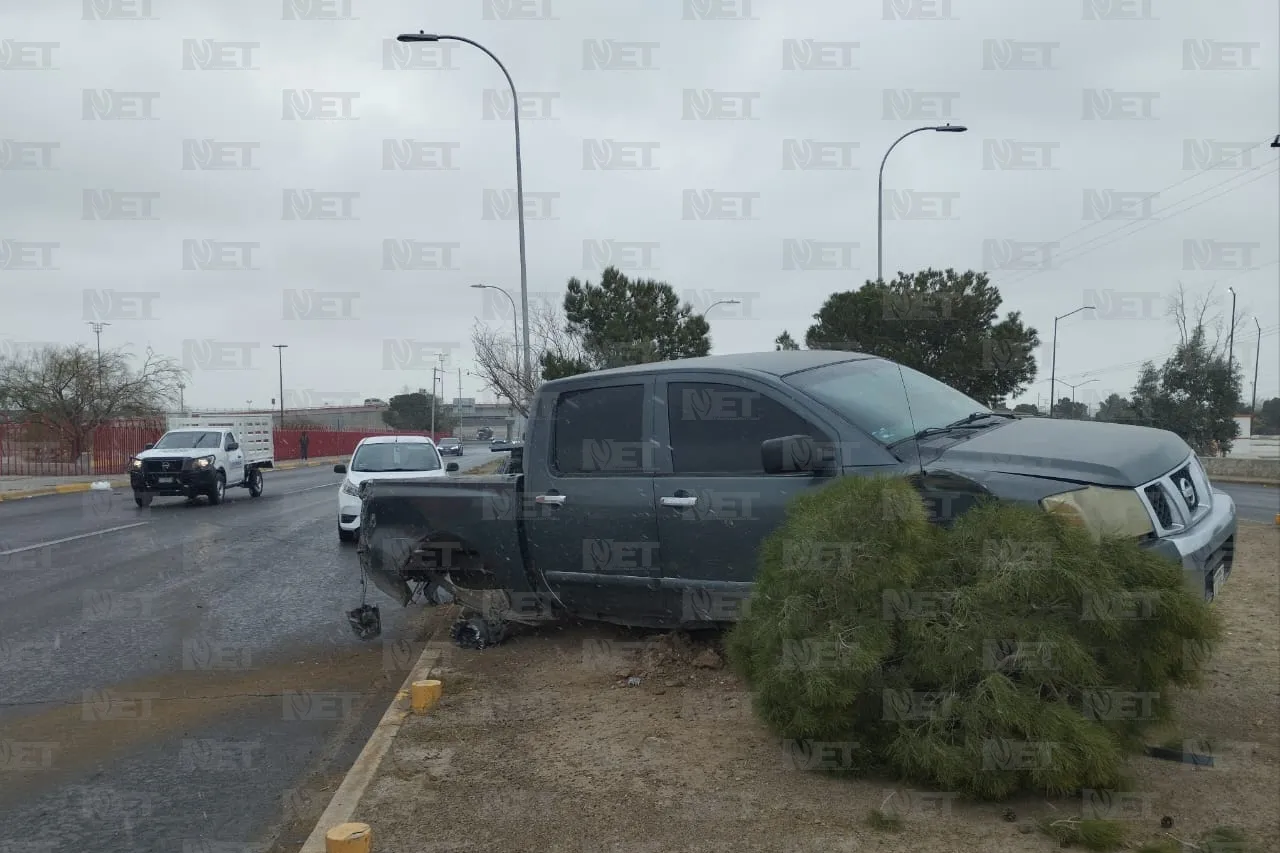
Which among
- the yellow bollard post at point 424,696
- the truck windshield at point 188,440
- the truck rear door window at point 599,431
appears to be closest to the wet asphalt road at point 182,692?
the yellow bollard post at point 424,696

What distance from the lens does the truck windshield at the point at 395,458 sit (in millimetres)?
14734

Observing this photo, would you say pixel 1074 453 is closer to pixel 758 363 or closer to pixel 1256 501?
pixel 758 363

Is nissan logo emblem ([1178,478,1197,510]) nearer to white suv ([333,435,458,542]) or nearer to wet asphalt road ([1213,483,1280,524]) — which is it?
wet asphalt road ([1213,483,1280,524])

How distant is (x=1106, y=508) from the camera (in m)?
4.14

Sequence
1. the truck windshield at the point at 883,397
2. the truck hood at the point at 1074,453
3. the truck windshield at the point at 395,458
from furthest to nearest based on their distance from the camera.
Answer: the truck windshield at the point at 395,458, the truck windshield at the point at 883,397, the truck hood at the point at 1074,453

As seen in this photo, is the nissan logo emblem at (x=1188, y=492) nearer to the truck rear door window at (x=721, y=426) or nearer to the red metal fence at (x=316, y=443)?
the truck rear door window at (x=721, y=426)

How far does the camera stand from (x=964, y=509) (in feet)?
14.0

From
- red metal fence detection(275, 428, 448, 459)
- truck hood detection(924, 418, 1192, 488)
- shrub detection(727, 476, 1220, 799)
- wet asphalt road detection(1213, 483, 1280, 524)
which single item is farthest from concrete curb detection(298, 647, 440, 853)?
red metal fence detection(275, 428, 448, 459)

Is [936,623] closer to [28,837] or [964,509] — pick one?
[964,509]

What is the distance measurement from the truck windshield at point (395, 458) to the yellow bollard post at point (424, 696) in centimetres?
957

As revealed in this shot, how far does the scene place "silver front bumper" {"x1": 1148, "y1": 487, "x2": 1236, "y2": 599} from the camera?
4129 millimetres

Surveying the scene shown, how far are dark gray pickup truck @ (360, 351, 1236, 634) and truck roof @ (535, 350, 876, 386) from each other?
2cm

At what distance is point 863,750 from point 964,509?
1150 millimetres

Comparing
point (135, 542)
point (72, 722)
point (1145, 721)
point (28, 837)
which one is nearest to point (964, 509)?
point (1145, 721)
